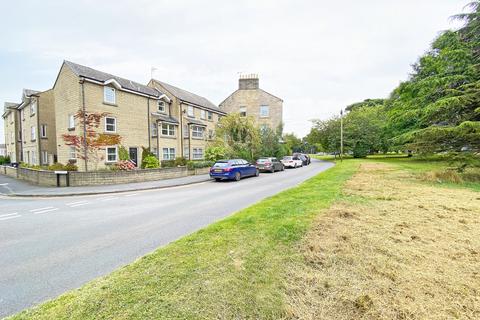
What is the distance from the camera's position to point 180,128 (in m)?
27.1

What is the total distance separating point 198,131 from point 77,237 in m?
24.7

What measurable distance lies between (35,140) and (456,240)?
3376 cm

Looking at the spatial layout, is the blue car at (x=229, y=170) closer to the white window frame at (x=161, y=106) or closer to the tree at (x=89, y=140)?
the tree at (x=89, y=140)

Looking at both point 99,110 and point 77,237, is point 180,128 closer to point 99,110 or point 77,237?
point 99,110

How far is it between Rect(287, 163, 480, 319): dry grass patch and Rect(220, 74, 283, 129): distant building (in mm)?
34753

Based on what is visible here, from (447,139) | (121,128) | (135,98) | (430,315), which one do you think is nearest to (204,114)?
(135,98)

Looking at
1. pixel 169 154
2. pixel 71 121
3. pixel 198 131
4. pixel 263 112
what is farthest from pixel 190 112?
pixel 263 112

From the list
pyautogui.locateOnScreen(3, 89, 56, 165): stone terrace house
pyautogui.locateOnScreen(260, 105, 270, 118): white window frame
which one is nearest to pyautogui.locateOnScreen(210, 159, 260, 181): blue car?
pyautogui.locateOnScreen(3, 89, 56, 165): stone terrace house

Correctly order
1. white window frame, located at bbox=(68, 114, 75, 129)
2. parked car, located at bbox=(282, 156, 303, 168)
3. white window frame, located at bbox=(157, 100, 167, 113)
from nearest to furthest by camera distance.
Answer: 1. white window frame, located at bbox=(68, 114, 75, 129)
2. white window frame, located at bbox=(157, 100, 167, 113)
3. parked car, located at bbox=(282, 156, 303, 168)

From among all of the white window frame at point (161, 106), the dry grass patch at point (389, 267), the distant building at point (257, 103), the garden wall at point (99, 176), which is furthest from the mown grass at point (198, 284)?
the distant building at point (257, 103)

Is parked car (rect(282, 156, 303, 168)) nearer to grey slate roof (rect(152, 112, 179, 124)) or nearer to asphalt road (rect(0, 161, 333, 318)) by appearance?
grey slate roof (rect(152, 112, 179, 124))

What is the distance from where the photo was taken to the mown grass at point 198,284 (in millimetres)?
2189

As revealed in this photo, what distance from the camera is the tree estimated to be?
715 inches

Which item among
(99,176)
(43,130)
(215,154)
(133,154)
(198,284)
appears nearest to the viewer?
(198,284)
